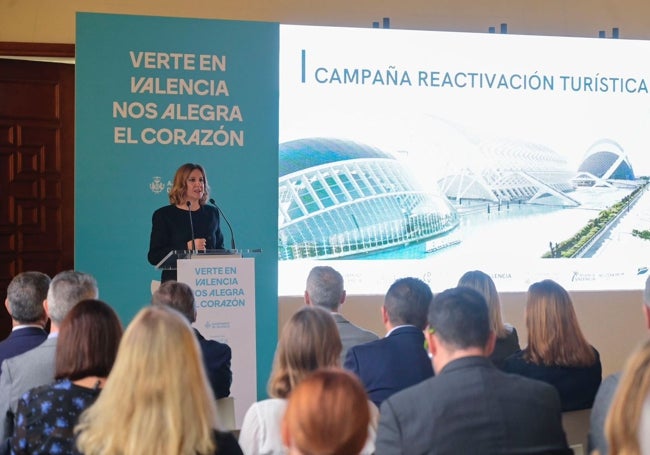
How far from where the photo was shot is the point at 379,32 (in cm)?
655

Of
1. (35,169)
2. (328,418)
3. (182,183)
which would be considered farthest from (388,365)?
(35,169)

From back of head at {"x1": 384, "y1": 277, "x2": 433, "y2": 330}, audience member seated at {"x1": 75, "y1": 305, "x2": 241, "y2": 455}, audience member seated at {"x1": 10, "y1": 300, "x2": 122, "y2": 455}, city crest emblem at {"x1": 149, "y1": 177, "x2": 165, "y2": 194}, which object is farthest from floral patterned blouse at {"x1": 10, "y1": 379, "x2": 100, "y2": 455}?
city crest emblem at {"x1": 149, "y1": 177, "x2": 165, "y2": 194}

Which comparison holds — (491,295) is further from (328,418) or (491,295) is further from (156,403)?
(328,418)

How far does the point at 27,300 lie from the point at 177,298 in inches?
23.6

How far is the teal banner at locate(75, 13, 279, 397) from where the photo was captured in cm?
594

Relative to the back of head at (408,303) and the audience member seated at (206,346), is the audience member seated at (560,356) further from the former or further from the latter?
the audience member seated at (206,346)

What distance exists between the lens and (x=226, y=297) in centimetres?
491

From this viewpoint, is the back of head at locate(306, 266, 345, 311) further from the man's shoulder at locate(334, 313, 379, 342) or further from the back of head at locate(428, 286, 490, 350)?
the back of head at locate(428, 286, 490, 350)

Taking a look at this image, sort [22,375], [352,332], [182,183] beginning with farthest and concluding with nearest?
[182,183] < [352,332] < [22,375]

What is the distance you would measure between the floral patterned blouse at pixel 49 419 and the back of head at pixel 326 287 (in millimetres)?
1721

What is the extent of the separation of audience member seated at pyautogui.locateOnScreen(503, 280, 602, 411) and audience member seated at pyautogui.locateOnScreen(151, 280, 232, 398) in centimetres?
118

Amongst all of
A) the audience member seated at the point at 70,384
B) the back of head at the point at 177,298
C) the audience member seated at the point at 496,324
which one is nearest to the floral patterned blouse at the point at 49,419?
the audience member seated at the point at 70,384

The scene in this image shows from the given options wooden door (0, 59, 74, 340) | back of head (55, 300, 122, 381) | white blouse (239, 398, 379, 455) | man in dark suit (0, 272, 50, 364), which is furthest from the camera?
wooden door (0, 59, 74, 340)

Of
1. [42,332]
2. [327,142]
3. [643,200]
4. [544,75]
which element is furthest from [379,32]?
[42,332]
